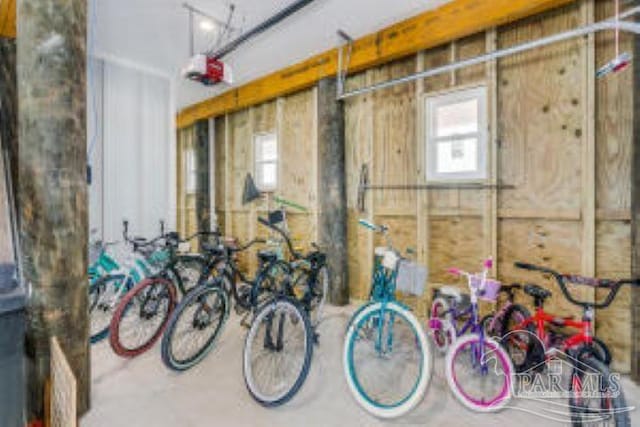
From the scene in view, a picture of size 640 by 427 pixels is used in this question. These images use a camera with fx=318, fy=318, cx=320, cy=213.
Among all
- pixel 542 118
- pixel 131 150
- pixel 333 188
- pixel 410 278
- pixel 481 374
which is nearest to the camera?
pixel 410 278

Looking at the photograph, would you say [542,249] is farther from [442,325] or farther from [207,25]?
[207,25]

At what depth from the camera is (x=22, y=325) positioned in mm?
1402

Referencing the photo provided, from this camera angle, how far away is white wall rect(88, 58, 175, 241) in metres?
3.24

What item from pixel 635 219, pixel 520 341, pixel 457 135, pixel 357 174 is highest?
pixel 457 135

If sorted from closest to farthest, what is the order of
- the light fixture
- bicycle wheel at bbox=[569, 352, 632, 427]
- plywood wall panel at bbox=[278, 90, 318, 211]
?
1. bicycle wheel at bbox=[569, 352, 632, 427]
2. the light fixture
3. plywood wall panel at bbox=[278, 90, 318, 211]

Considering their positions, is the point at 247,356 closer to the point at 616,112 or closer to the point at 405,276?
the point at 405,276

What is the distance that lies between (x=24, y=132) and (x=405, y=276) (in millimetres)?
2039

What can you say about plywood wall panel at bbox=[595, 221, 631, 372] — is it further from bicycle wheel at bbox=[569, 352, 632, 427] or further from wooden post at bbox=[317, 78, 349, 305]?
wooden post at bbox=[317, 78, 349, 305]

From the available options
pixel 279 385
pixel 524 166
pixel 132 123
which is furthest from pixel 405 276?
pixel 132 123

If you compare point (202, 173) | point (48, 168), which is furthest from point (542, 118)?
point (202, 173)

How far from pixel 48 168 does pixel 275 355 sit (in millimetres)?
1630

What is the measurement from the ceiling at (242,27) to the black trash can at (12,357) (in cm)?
232

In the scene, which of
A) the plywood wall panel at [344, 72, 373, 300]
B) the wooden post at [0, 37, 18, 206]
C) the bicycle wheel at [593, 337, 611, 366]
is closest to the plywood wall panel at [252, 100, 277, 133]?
the plywood wall panel at [344, 72, 373, 300]

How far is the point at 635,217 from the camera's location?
72.9 inches
